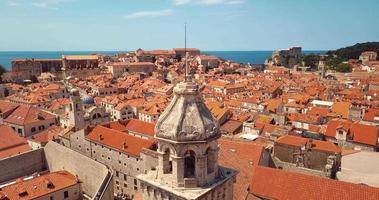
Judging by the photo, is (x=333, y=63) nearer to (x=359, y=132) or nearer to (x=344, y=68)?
(x=344, y=68)

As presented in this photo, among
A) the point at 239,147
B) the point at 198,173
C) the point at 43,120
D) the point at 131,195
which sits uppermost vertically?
the point at 198,173

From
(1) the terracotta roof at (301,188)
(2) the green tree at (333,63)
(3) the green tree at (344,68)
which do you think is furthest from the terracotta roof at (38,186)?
(2) the green tree at (333,63)

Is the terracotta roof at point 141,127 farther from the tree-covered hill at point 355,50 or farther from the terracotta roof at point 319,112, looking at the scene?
the tree-covered hill at point 355,50

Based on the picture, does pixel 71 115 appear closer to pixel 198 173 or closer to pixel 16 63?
pixel 198 173

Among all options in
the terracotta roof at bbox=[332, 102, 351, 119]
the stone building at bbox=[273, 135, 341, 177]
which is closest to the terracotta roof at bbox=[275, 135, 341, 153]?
the stone building at bbox=[273, 135, 341, 177]

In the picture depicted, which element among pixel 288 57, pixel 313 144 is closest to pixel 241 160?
pixel 313 144

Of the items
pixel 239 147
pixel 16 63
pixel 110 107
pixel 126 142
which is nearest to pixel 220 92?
pixel 110 107
